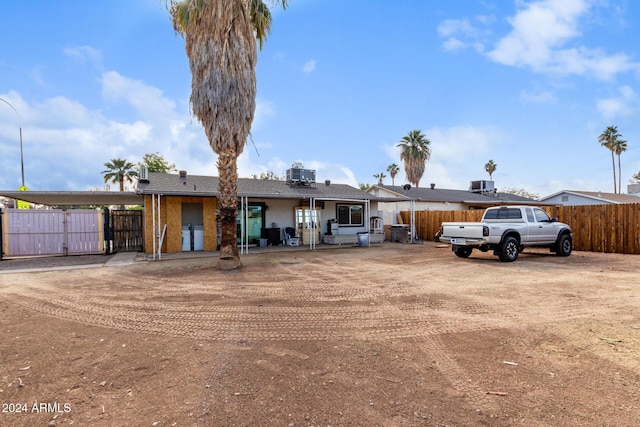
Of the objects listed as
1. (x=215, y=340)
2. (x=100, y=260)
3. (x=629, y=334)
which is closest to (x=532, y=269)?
(x=629, y=334)

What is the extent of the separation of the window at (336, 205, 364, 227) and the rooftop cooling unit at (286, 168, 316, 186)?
2.35 metres

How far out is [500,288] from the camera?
290 inches

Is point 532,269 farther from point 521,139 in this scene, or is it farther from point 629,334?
point 521,139

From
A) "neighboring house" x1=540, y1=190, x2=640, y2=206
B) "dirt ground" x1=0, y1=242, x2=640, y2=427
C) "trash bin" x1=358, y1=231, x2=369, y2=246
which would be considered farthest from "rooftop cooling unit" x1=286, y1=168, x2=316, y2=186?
"neighboring house" x1=540, y1=190, x2=640, y2=206

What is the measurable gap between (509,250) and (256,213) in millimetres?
11626

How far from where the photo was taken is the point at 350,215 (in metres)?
20.3

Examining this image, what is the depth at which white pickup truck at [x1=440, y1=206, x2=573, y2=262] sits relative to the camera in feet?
36.8

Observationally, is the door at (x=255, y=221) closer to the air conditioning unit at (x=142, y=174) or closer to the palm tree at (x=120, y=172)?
the air conditioning unit at (x=142, y=174)

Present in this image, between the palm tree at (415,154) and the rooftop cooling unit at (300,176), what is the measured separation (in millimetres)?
18715

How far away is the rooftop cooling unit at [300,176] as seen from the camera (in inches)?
742

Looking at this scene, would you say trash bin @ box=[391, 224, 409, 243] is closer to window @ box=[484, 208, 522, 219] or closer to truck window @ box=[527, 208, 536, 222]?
window @ box=[484, 208, 522, 219]

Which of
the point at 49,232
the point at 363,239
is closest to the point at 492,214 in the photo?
the point at 363,239

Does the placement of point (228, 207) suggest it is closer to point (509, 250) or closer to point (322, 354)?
point (322, 354)

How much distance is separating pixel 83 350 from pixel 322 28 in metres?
11.5
